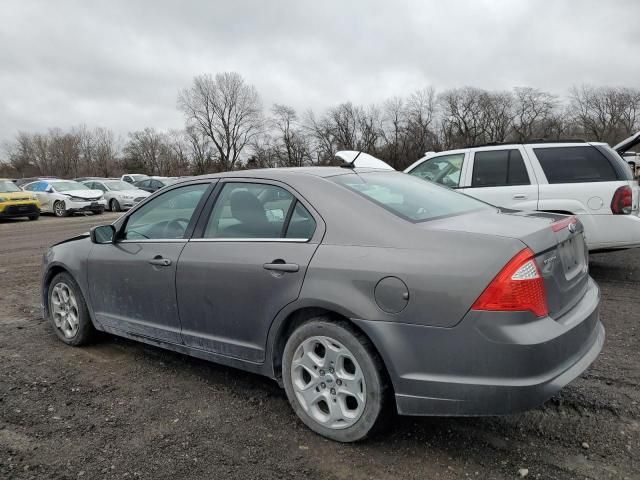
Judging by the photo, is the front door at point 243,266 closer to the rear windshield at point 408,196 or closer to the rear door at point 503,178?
the rear windshield at point 408,196

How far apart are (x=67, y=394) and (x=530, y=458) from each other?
3024 mm

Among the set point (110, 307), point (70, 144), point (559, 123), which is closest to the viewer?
point (110, 307)

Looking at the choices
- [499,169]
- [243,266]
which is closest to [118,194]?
[499,169]

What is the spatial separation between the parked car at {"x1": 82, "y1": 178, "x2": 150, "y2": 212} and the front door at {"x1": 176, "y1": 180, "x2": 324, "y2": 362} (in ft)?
70.9

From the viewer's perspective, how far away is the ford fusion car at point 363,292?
91.4 inches

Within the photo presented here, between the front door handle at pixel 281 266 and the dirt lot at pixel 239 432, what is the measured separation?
3.16 ft

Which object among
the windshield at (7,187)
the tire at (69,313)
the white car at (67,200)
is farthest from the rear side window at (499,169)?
the windshield at (7,187)

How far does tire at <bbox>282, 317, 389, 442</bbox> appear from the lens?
2.56 m

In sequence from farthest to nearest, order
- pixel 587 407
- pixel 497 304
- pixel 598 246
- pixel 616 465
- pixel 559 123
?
pixel 559 123 < pixel 598 246 < pixel 587 407 < pixel 616 465 < pixel 497 304

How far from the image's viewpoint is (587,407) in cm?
305

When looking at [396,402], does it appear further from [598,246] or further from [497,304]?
[598,246]

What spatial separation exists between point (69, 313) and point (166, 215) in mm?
1479

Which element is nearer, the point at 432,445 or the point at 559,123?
the point at 432,445

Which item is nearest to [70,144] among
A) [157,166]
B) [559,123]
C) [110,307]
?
[157,166]
